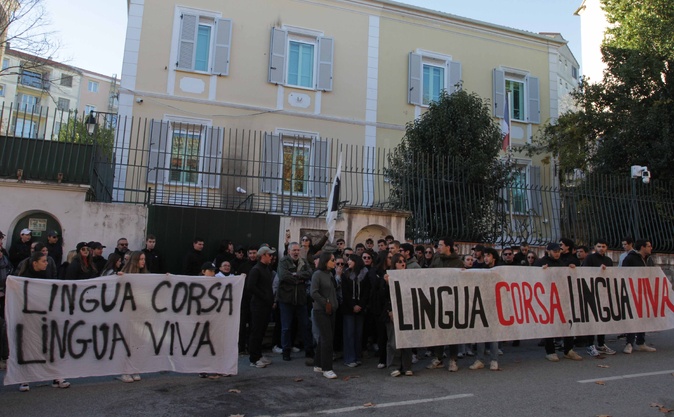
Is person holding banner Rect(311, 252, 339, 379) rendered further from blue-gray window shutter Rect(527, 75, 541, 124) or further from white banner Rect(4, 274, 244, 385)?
blue-gray window shutter Rect(527, 75, 541, 124)

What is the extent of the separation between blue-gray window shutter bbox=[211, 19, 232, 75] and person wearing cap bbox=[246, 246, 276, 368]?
35.1ft

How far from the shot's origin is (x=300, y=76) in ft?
59.9

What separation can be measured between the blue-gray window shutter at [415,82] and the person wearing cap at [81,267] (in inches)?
534

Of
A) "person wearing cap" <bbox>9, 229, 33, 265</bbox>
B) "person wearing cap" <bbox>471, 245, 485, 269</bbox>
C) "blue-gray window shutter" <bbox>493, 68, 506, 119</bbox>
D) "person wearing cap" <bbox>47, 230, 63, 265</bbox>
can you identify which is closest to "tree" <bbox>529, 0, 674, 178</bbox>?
"blue-gray window shutter" <bbox>493, 68, 506, 119</bbox>

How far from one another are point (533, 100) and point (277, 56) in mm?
10135

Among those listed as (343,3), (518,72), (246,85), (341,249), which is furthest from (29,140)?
(518,72)

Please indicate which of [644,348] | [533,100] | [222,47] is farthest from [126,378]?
[533,100]

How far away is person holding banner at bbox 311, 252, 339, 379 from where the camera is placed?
7.35 m

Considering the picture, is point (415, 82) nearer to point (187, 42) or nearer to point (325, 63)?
point (325, 63)

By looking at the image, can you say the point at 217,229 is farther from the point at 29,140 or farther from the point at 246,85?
the point at 246,85

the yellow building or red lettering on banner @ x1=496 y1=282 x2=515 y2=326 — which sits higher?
the yellow building

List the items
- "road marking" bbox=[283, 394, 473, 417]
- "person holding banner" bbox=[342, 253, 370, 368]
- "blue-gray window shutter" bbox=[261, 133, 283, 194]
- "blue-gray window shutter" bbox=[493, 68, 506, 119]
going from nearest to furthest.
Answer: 1. "road marking" bbox=[283, 394, 473, 417]
2. "person holding banner" bbox=[342, 253, 370, 368]
3. "blue-gray window shutter" bbox=[261, 133, 283, 194]
4. "blue-gray window shutter" bbox=[493, 68, 506, 119]

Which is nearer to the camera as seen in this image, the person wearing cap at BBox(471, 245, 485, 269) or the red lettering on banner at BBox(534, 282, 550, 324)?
the red lettering on banner at BBox(534, 282, 550, 324)

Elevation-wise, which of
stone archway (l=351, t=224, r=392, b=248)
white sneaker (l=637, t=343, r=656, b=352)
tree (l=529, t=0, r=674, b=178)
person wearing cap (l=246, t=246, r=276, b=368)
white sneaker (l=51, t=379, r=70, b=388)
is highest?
tree (l=529, t=0, r=674, b=178)
